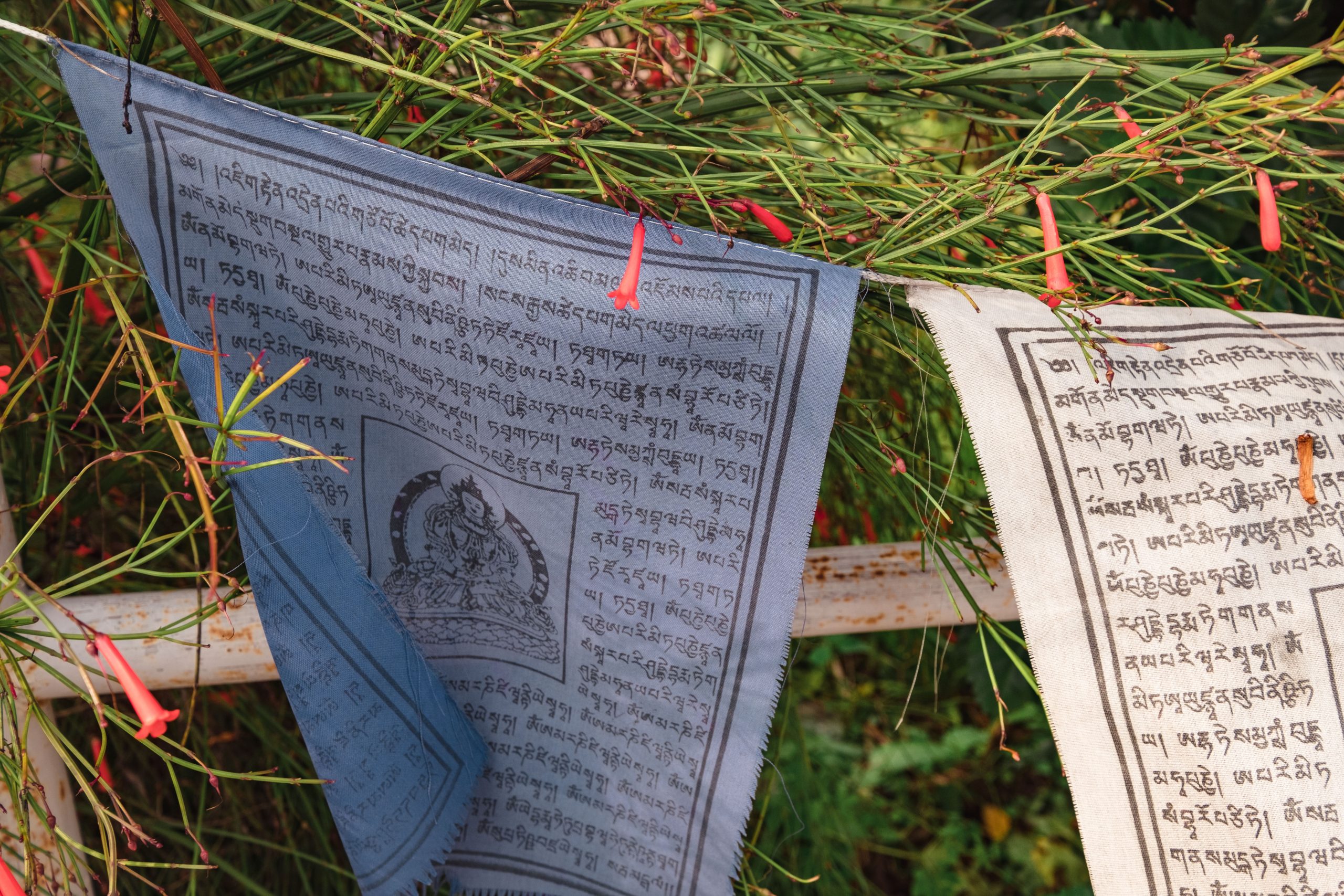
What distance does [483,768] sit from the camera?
62cm

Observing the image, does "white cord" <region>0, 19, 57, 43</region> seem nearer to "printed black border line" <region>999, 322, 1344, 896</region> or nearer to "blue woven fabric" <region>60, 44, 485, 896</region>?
"blue woven fabric" <region>60, 44, 485, 896</region>

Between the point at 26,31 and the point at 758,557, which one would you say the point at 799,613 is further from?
the point at 26,31

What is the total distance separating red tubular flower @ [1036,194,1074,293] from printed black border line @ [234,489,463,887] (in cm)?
43

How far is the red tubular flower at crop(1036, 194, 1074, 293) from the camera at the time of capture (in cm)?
45

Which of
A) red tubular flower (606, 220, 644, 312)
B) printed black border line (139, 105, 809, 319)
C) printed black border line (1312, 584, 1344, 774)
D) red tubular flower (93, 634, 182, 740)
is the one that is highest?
printed black border line (139, 105, 809, 319)

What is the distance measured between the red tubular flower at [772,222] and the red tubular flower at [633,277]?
4.0 inches

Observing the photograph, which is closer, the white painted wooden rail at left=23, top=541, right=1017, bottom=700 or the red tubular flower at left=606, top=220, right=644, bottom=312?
the red tubular flower at left=606, top=220, right=644, bottom=312

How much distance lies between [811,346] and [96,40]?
0.55 m

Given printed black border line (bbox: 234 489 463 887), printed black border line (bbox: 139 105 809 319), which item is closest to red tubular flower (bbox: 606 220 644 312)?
printed black border line (bbox: 139 105 809 319)

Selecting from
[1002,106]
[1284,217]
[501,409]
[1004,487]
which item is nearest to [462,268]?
[501,409]

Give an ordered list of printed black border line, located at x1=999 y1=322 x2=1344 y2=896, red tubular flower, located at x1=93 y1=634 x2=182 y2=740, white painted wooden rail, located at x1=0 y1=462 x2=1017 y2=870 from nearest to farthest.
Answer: red tubular flower, located at x1=93 y1=634 x2=182 y2=740 < printed black border line, located at x1=999 y1=322 x2=1344 y2=896 < white painted wooden rail, located at x1=0 y1=462 x2=1017 y2=870

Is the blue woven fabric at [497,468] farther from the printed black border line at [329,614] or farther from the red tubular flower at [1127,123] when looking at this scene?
the red tubular flower at [1127,123]

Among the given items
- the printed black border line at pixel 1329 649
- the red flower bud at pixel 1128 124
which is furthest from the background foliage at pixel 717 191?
the printed black border line at pixel 1329 649

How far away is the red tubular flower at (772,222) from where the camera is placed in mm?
538
